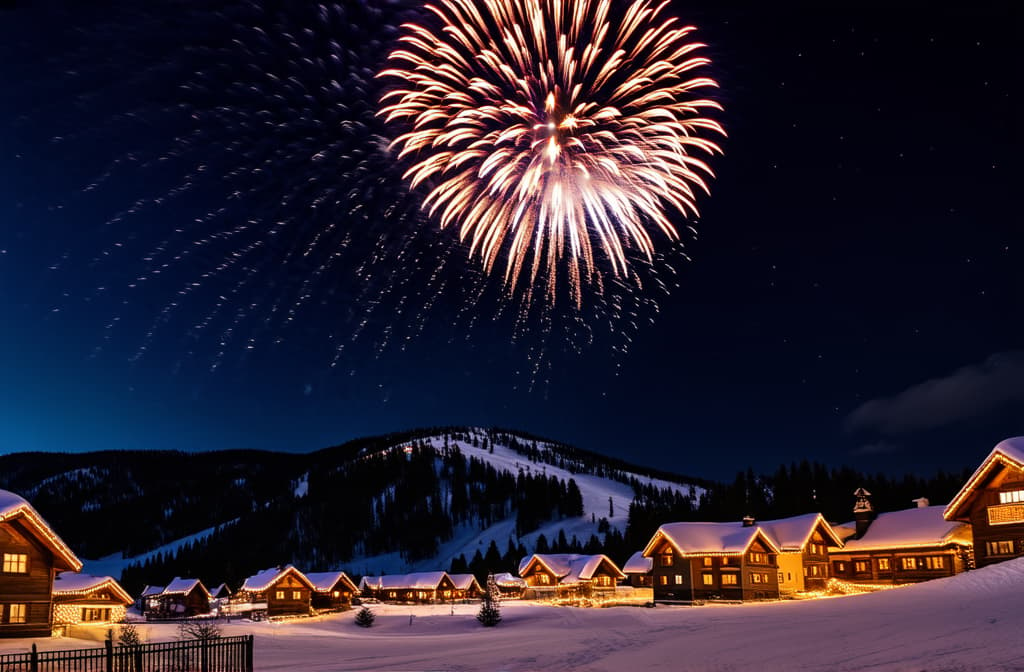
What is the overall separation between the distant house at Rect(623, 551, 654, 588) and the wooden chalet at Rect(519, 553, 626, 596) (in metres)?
2.89

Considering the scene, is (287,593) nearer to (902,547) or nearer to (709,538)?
(709,538)

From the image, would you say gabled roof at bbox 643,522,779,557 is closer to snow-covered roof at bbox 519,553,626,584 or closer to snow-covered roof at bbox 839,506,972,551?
snow-covered roof at bbox 839,506,972,551

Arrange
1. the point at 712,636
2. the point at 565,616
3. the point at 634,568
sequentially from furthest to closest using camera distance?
the point at 634,568 < the point at 565,616 < the point at 712,636

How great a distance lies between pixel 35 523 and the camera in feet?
131

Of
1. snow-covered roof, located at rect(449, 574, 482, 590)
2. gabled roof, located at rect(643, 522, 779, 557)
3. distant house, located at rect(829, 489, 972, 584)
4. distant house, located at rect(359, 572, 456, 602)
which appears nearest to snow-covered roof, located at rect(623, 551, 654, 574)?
gabled roof, located at rect(643, 522, 779, 557)

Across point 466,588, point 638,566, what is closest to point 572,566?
point 638,566

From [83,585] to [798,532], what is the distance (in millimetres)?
62424

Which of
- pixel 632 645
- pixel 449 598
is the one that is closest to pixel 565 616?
pixel 632 645

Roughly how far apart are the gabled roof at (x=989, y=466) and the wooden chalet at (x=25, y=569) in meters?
49.7

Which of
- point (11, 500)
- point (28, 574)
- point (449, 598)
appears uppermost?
point (11, 500)

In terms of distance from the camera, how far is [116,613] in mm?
73875

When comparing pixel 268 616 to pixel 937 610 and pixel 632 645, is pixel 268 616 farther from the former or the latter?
pixel 937 610

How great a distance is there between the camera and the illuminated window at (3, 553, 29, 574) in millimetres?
40344

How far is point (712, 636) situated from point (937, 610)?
892 centimetres
